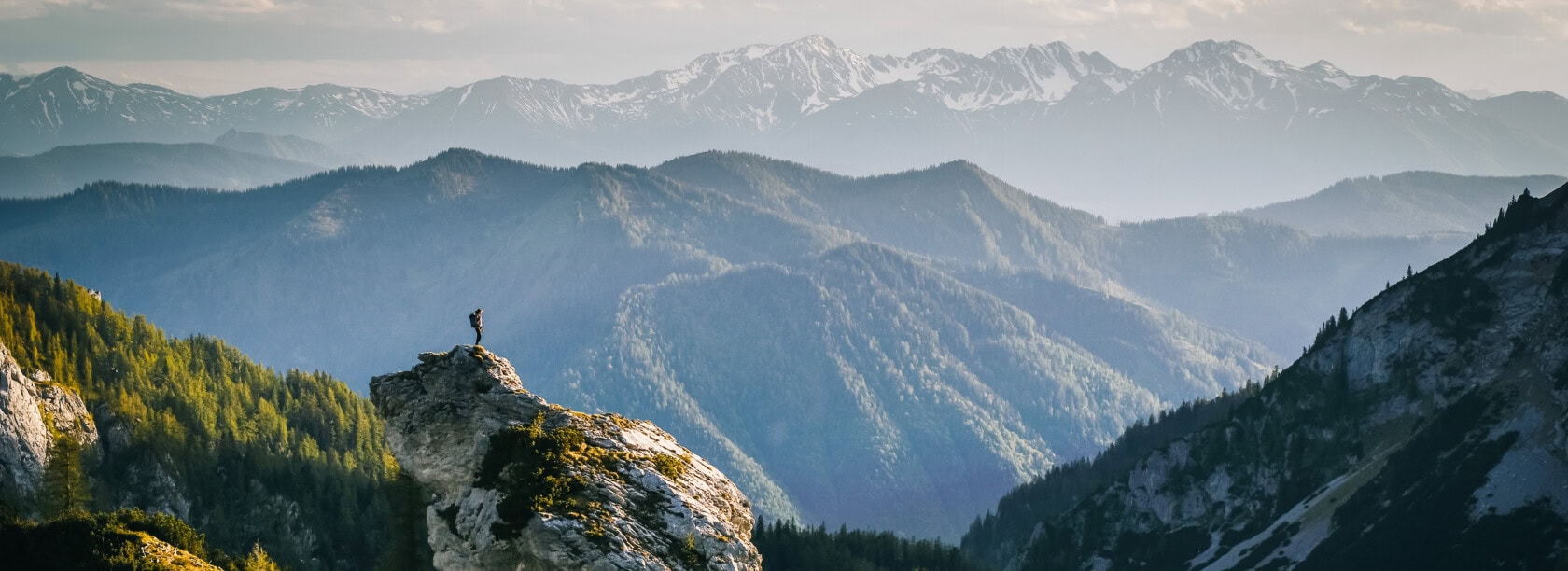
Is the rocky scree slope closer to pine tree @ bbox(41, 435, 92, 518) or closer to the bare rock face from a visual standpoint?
the bare rock face

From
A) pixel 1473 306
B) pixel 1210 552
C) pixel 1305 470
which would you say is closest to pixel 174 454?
pixel 1210 552

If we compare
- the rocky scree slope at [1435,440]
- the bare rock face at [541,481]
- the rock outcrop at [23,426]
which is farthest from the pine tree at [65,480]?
the rocky scree slope at [1435,440]

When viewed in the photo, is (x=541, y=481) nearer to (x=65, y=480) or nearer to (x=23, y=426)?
(x=65, y=480)

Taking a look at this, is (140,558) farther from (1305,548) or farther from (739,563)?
(1305,548)

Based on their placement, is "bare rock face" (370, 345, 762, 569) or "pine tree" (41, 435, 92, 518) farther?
"pine tree" (41, 435, 92, 518)

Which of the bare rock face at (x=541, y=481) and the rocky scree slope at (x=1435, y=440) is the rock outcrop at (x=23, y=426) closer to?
the bare rock face at (x=541, y=481)

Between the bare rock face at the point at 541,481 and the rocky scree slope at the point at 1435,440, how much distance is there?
Result: 105461 mm

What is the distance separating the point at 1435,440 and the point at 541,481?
143 metres

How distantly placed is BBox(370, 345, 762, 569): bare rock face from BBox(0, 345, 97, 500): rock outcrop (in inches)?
4768

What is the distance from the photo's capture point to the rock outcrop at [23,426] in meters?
160

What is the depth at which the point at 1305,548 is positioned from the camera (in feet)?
543

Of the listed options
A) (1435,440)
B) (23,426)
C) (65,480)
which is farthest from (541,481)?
(1435,440)

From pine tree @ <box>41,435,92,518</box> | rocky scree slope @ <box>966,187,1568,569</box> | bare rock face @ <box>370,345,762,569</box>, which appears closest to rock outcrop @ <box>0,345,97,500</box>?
pine tree @ <box>41,435,92,518</box>

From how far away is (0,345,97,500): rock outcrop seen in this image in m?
160
